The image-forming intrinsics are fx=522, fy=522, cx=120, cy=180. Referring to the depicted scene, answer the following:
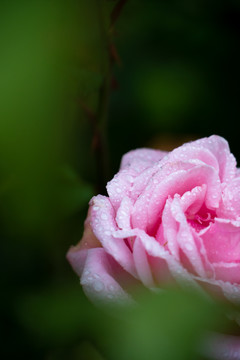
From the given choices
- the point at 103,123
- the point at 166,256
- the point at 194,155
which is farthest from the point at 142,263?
the point at 103,123

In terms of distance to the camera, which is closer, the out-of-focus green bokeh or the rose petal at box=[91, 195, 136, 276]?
the out-of-focus green bokeh

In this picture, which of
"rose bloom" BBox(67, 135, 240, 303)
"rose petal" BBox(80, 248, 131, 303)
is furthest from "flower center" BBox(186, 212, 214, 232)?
"rose petal" BBox(80, 248, 131, 303)

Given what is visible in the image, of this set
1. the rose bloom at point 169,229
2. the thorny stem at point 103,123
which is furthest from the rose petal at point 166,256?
the thorny stem at point 103,123

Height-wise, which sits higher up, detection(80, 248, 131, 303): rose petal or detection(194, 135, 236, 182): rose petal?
detection(194, 135, 236, 182): rose petal

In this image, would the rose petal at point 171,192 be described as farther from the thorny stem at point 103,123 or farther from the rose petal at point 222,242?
the thorny stem at point 103,123

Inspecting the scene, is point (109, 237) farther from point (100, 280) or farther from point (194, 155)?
point (194, 155)

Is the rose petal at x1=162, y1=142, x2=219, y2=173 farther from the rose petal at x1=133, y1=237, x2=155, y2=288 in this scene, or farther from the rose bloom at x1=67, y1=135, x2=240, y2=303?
the rose petal at x1=133, y1=237, x2=155, y2=288

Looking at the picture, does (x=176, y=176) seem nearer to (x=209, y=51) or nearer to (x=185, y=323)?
(x=185, y=323)

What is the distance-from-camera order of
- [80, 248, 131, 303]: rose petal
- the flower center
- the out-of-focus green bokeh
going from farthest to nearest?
the flower center, [80, 248, 131, 303]: rose petal, the out-of-focus green bokeh
